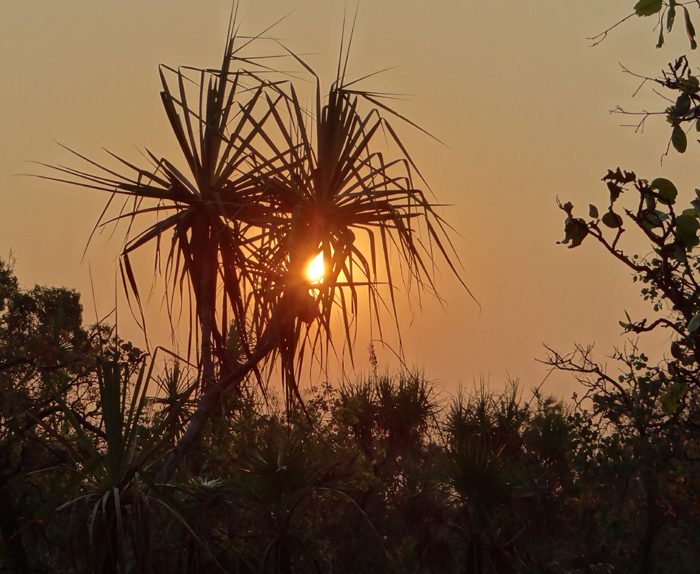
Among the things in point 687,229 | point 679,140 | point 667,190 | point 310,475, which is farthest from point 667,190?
point 310,475

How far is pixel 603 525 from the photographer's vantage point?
54.0 ft

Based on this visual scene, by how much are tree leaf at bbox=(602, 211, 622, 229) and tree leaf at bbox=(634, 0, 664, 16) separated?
2.04 ft

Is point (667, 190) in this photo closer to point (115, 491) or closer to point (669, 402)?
point (669, 402)

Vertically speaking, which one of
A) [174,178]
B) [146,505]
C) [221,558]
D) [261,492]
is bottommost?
[146,505]

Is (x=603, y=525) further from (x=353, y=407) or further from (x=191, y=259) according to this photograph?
(x=191, y=259)

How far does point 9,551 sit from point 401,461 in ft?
36.0

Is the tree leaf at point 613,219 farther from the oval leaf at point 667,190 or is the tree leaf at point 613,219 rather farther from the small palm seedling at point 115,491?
the small palm seedling at point 115,491

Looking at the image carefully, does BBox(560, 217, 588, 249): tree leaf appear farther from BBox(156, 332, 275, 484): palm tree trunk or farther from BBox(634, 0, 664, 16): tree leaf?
BBox(156, 332, 275, 484): palm tree trunk

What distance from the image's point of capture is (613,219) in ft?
8.05

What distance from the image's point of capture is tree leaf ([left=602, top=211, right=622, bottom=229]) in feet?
8.04

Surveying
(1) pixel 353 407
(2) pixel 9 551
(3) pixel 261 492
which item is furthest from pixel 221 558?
(1) pixel 353 407

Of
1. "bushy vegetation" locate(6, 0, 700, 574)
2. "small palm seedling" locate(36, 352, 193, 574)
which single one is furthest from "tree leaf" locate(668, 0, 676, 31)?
"small palm seedling" locate(36, 352, 193, 574)

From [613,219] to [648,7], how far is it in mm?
655

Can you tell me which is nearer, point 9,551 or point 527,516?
point 9,551
